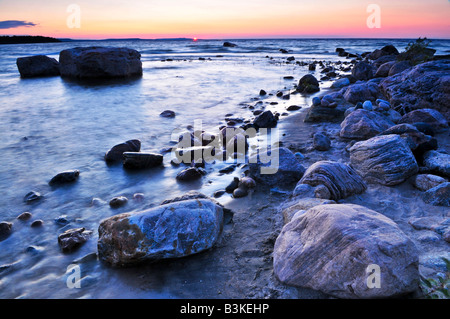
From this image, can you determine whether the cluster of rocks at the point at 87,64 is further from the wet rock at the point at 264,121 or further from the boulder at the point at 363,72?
the wet rock at the point at 264,121

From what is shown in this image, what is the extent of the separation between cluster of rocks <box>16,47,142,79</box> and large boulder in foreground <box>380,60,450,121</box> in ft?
46.6

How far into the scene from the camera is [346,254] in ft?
6.51

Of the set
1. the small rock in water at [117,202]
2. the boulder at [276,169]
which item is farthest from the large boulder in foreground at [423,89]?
the small rock in water at [117,202]

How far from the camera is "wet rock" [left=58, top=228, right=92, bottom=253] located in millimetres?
2906

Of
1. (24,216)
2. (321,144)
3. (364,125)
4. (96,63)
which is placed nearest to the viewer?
(24,216)

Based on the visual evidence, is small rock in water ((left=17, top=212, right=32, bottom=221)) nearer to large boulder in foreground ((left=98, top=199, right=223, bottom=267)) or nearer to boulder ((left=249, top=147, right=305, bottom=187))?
large boulder in foreground ((left=98, top=199, right=223, bottom=267))

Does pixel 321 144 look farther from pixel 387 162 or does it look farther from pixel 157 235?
pixel 157 235

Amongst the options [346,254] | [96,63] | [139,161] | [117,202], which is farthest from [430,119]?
[96,63]

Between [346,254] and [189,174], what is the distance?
2812 millimetres

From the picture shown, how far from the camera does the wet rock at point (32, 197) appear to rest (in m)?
3.91

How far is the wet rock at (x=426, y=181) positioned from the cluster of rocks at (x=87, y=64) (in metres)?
16.3

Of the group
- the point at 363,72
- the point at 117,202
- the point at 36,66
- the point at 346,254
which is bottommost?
the point at 117,202
